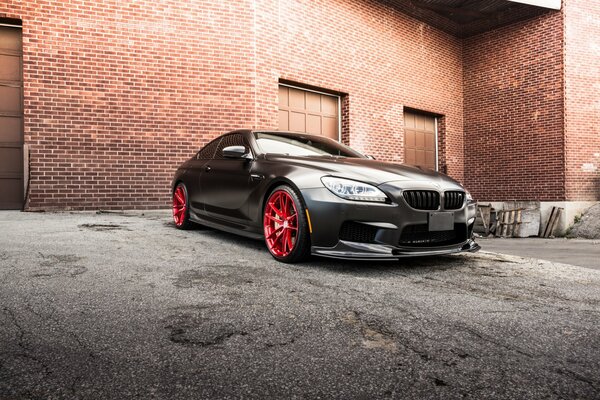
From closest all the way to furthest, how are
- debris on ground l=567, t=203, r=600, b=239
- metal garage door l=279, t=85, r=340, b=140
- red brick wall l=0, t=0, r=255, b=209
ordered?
1. red brick wall l=0, t=0, r=255, b=209
2. metal garage door l=279, t=85, r=340, b=140
3. debris on ground l=567, t=203, r=600, b=239

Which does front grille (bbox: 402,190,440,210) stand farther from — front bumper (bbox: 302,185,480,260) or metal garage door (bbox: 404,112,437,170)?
metal garage door (bbox: 404,112,437,170)

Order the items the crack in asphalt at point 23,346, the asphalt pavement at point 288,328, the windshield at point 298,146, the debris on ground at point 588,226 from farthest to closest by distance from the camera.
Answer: the debris on ground at point 588,226, the windshield at point 298,146, the crack in asphalt at point 23,346, the asphalt pavement at point 288,328

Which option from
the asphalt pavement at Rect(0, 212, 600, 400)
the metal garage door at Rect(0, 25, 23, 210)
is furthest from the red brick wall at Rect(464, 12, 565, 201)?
the metal garage door at Rect(0, 25, 23, 210)

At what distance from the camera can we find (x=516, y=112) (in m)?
13.2

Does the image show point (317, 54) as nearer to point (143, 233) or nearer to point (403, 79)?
point (403, 79)

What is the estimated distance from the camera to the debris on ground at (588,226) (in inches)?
452

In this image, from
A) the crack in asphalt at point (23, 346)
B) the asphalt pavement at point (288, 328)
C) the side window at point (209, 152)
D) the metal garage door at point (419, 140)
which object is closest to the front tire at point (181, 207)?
the side window at point (209, 152)

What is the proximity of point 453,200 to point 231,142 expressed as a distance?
2.65 meters

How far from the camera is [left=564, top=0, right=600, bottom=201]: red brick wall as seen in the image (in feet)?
40.2

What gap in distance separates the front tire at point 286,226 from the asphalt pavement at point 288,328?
14cm

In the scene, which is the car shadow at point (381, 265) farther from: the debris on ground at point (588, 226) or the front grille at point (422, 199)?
the debris on ground at point (588, 226)

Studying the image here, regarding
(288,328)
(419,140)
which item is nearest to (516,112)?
(419,140)

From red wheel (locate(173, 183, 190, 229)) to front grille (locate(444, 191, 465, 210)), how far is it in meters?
3.29

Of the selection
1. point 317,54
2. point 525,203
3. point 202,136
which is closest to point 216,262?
point 202,136
